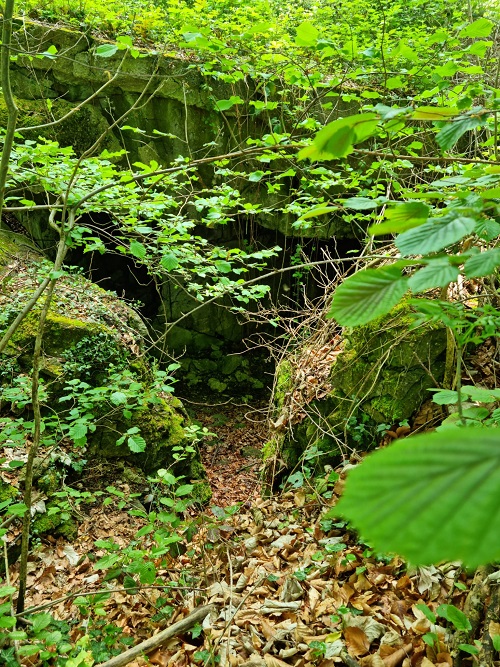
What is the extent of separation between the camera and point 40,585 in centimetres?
289

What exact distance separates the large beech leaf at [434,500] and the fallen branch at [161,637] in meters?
2.47

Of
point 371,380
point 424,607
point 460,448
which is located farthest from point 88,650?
point 460,448

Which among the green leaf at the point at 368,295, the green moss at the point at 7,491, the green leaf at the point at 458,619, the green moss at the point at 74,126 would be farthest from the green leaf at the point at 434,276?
the green moss at the point at 74,126

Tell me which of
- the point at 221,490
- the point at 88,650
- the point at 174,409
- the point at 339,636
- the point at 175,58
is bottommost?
the point at 221,490

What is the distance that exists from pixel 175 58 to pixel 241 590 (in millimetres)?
6902

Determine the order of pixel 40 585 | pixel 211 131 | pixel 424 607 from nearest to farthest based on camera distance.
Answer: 1. pixel 424 607
2. pixel 40 585
3. pixel 211 131

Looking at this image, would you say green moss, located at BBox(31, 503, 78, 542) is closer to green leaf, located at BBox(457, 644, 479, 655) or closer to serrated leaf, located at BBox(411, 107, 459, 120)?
green leaf, located at BBox(457, 644, 479, 655)

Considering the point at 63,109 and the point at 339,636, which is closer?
the point at 339,636

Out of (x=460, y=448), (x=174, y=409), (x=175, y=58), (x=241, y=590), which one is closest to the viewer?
(x=460, y=448)

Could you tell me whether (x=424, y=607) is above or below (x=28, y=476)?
below

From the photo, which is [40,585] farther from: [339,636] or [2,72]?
[2,72]

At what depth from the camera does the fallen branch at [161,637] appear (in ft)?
6.95

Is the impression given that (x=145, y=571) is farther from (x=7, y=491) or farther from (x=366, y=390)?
(x=366, y=390)

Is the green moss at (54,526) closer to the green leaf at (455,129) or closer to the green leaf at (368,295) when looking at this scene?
the green leaf at (368,295)
